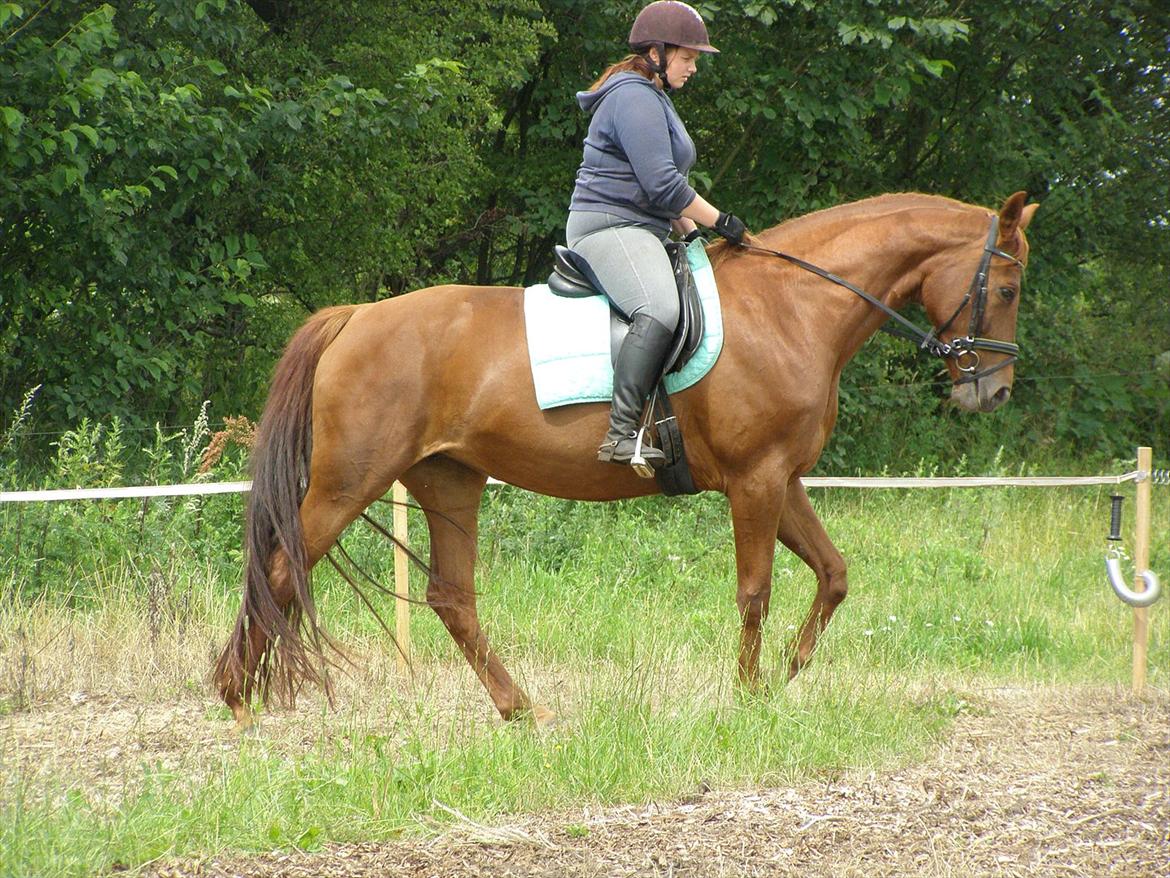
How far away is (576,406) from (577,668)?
177 cm

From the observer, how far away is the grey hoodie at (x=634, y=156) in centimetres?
530

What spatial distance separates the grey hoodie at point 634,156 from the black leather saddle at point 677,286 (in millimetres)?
210

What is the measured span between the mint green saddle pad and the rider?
0.13 metres

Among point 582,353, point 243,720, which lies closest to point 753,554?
point 582,353

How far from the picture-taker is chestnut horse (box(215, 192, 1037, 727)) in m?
5.47

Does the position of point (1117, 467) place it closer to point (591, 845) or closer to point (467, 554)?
point (467, 554)

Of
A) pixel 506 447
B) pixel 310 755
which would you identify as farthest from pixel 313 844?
pixel 506 447

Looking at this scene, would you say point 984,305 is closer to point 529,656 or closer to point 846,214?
point 846,214

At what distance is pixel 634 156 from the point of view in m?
5.32

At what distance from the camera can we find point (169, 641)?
6531 mm

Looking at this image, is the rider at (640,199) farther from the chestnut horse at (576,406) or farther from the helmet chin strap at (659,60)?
the chestnut horse at (576,406)

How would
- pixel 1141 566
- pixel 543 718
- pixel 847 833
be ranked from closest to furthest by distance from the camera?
pixel 847 833 < pixel 543 718 < pixel 1141 566

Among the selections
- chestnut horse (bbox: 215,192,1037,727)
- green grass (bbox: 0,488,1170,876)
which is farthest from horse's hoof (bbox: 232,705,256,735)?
green grass (bbox: 0,488,1170,876)

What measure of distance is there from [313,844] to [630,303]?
2.51m
